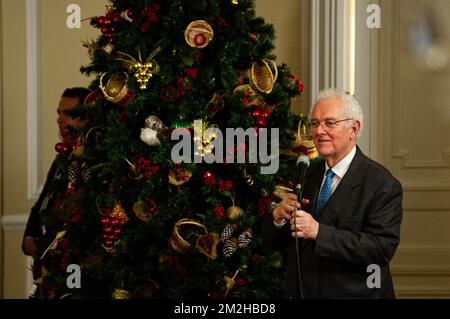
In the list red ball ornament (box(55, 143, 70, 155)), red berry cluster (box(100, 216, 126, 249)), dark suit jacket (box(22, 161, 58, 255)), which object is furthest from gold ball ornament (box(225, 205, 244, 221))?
dark suit jacket (box(22, 161, 58, 255))

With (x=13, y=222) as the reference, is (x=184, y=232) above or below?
above

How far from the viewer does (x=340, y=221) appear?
2479 millimetres

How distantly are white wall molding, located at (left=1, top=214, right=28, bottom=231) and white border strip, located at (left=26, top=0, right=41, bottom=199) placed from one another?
16 cm

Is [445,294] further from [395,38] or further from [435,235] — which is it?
[395,38]

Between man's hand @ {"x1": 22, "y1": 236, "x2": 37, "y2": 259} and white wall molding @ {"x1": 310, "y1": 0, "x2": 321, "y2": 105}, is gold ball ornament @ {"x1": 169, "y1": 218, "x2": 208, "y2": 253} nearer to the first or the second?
man's hand @ {"x1": 22, "y1": 236, "x2": 37, "y2": 259}

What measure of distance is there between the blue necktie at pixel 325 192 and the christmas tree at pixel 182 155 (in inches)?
31.3

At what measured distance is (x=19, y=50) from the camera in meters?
5.39

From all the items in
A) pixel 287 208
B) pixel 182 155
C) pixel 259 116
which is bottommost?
pixel 287 208

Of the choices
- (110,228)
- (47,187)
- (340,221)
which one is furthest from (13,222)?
(340,221)

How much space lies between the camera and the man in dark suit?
2.39m

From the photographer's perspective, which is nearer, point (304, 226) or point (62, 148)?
point (304, 226)

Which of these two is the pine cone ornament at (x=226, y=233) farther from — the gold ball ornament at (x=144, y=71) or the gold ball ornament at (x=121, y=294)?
the gold ball ornament at (x=144, y=71)

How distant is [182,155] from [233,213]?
13.7 inches

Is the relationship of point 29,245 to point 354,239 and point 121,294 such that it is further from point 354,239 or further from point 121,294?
point 354,239
